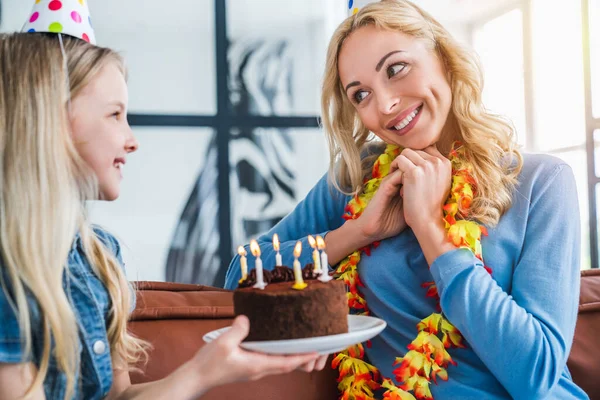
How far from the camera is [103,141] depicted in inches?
55.2

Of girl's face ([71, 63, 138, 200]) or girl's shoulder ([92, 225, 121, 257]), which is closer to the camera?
girl's face ([71, 63, 138, 200])

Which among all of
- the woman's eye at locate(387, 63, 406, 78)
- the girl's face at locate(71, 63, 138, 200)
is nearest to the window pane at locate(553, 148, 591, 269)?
the woman's eye at locate(387, 63, 406, 78)

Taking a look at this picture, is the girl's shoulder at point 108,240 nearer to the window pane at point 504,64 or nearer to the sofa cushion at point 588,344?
the sofa cushion at point 588,344

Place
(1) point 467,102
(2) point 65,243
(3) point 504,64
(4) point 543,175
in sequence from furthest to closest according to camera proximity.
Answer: (3) point 504,64, (1) point 467,102, (4) point 543,175, (2) point 65,243

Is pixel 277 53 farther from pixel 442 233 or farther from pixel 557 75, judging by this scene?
pixel 442 233

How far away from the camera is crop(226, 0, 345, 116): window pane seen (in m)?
4.83

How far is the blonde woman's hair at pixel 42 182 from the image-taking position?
1245 millimetres

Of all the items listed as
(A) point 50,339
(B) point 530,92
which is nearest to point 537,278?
(A) point 50,339

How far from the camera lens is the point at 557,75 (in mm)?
4836

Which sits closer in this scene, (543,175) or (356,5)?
(543,175)

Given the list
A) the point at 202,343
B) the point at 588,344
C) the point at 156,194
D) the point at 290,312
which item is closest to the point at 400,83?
the point at 290,312

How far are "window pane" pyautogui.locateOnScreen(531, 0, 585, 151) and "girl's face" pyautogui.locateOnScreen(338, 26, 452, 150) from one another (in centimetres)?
324

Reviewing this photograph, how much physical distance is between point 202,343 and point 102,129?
665mm

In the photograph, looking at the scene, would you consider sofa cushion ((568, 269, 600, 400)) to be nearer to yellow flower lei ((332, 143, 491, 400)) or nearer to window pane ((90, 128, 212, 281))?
yellow flower lei ((332, 143, 491, 400))
